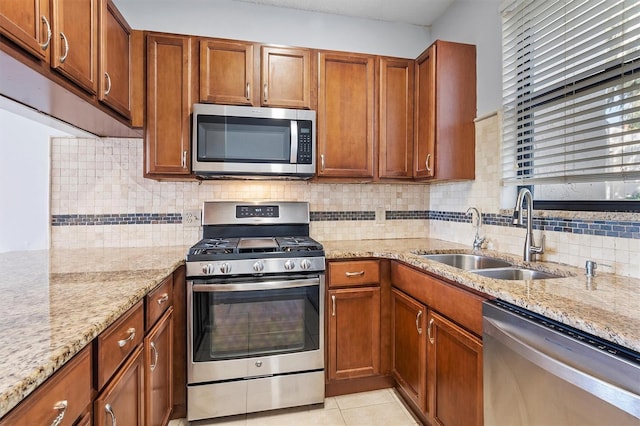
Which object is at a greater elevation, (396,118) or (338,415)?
(396,118)

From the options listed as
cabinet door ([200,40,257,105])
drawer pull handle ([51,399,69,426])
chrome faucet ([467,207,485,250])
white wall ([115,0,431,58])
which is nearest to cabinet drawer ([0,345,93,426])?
drawer pull handle ([51,399,69,426])

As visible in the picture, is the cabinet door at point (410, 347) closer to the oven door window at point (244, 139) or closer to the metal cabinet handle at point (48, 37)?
the oven door window at point (244, 139)

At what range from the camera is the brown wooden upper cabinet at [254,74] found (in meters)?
2.15

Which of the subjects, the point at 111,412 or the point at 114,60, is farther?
the point at 114,60

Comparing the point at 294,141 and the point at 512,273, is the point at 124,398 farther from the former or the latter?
the point at 512,273

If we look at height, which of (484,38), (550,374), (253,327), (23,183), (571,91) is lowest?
(253,327)

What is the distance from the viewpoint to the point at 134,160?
2.35 m

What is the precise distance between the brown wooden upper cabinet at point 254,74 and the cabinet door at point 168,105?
0.40 ft

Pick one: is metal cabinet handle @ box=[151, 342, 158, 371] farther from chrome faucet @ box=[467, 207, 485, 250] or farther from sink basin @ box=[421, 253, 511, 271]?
chrome faucet @ box=[467, 207, 485, 250]

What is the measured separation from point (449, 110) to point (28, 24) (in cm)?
219

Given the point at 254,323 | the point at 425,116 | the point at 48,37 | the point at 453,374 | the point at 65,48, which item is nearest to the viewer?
the point at 48,37

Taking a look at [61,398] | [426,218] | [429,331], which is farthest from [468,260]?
[61,398]

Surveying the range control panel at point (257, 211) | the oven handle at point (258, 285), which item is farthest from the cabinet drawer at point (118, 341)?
the range control panel at point (257, 211)

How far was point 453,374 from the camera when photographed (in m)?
1.54
